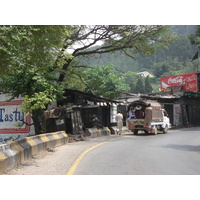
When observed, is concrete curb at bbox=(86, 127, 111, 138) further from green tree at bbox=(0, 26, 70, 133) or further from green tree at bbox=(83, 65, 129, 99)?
green tree at bbox=(83, 65, 129, 99)

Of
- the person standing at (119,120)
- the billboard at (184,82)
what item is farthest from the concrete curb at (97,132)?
the billboard at (184,82)

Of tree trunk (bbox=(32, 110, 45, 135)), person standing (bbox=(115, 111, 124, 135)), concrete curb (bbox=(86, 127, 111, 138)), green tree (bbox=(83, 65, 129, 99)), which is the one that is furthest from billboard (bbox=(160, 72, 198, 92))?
tree trunk (bbox=(32, 110, 45, 135))

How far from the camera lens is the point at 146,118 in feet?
65.5

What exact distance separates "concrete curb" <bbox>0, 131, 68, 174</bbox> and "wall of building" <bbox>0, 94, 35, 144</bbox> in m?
7.45

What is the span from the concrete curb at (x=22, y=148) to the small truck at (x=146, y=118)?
7.62 metres

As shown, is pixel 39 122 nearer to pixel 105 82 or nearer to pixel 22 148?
pixel 22 148

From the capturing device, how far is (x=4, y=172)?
707 centimetres

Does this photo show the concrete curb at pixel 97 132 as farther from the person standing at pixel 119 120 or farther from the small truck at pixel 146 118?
the small truck at pixel 146 118

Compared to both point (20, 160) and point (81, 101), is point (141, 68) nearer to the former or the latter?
point (81, 101)

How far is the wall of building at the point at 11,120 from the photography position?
2130 centimetres

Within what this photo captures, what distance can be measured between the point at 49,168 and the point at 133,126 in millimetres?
13341

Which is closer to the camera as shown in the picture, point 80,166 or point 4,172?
point 4,172

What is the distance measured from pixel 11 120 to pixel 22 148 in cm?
1335

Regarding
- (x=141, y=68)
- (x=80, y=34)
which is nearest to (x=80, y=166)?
(x=80, y=34)
